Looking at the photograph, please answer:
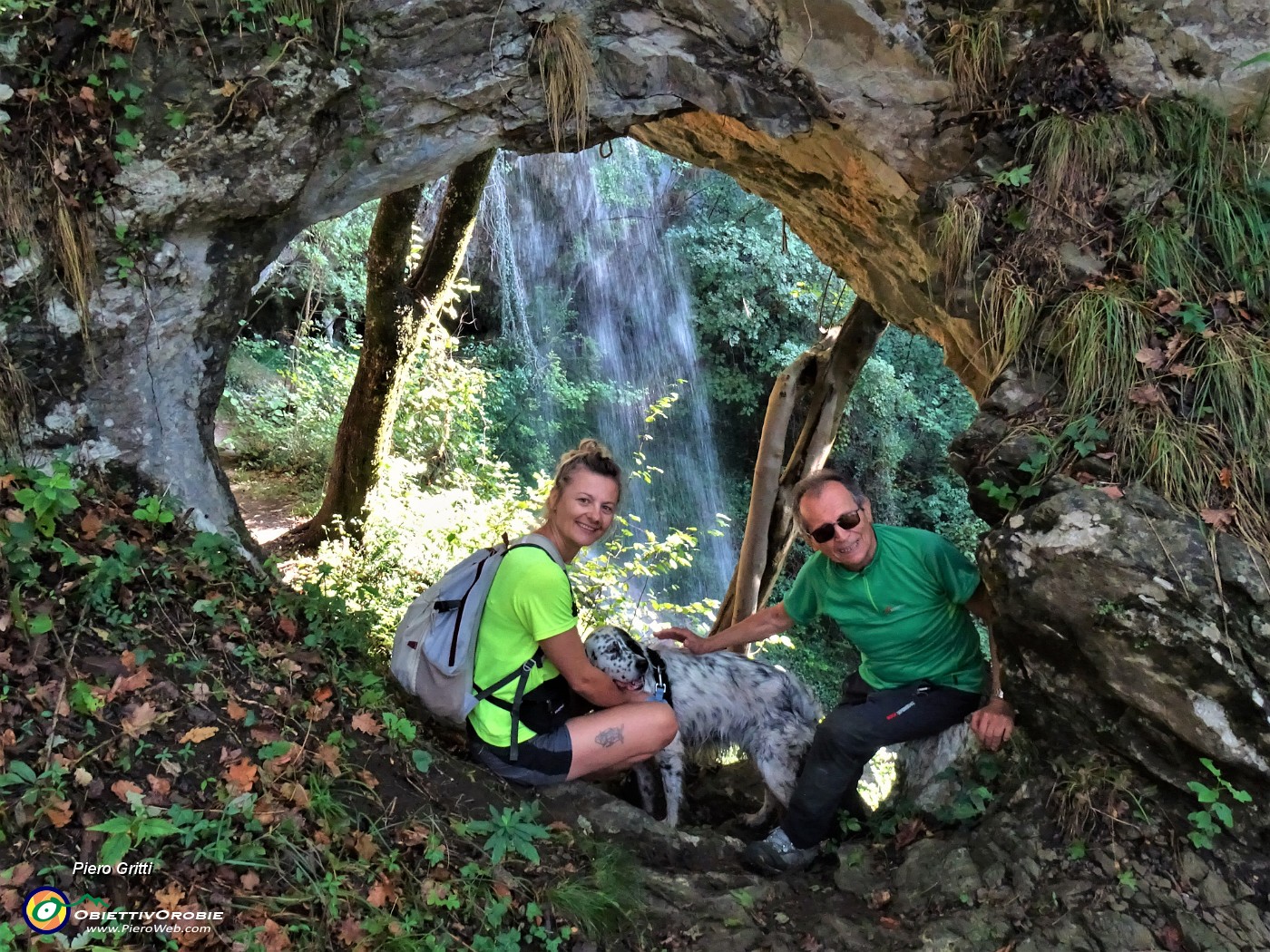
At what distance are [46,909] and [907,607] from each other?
3.12 m

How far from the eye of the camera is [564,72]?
4160mm

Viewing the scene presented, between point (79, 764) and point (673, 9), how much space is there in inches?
166

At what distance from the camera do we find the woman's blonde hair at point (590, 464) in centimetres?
350

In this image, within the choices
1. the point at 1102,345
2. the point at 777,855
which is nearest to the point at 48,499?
the point at 777,855

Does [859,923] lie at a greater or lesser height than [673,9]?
lesser

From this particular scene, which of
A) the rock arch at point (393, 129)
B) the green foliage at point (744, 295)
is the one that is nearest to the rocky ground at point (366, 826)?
the rock arch at point (393, 129)

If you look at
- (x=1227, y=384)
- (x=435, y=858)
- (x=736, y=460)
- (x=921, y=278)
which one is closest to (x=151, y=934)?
(x=435, y=858)

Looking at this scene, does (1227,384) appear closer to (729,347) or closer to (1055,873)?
(1055,873)

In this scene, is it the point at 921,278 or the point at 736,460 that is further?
the point at 736,460

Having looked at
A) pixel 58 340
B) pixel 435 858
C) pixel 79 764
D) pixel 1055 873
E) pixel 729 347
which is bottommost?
pixel 729 347

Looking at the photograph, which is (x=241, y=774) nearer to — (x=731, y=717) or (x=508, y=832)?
(x=508, y=832)

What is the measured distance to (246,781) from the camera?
271cm

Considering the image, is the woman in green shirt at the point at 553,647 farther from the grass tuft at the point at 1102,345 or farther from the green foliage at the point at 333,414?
the green foliage at the point at 333,414

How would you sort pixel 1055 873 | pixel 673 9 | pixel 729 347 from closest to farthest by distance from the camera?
pixel 1055 873 < pixel 673 9 < pixel 729 347
